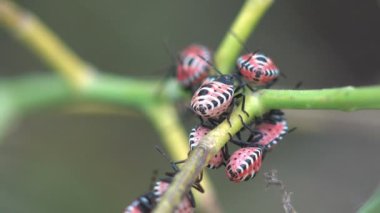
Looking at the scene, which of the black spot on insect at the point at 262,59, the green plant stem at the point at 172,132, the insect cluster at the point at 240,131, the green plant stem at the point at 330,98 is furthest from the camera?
the green plant stem at the point at 172,132

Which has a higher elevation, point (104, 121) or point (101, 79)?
point (104, 121)

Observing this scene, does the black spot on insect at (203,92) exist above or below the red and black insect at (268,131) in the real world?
above

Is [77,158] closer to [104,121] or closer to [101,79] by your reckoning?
[104,121]

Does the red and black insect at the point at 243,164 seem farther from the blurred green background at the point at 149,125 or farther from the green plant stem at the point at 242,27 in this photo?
the blurred green background at the point at 149,125

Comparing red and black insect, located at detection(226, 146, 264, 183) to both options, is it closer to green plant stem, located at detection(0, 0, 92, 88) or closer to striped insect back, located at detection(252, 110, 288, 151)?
striped insect back, located at detection(252, 110, 288, 151)

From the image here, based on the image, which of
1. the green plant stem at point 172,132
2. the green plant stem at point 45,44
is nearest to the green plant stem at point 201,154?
the green plant stem at point 172,132

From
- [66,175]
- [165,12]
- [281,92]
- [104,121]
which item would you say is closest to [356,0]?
[165,12]
